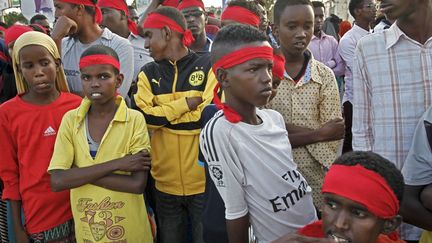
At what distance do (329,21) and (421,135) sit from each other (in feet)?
27.0

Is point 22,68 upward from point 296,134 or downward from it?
upward

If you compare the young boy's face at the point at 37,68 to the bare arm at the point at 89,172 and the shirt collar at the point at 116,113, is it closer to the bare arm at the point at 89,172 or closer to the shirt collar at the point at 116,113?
the shirt collar at the point at 116,113

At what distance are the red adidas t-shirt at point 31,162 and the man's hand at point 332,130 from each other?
65.2 inches

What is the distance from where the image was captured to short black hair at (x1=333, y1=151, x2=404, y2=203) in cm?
174

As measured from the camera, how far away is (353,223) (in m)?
1.70

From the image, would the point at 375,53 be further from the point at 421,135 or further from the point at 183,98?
the point at 183,98

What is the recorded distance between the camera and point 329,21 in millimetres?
9758

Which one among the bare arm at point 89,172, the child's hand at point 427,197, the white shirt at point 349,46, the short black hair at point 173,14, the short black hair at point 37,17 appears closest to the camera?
the child's hand at point 427,197

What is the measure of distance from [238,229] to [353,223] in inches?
20.9

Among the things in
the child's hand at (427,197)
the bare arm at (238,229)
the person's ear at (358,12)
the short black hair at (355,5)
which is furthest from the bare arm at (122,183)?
the short black hair at (355,5)

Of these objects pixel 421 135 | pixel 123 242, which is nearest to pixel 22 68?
pixel 123 242

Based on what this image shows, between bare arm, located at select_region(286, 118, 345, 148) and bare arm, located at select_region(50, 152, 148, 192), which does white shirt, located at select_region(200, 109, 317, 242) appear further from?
bare arm, located at select_region(50, 152, 148, 192)

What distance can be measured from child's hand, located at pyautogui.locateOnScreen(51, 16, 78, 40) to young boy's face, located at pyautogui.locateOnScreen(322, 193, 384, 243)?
2.53 meters

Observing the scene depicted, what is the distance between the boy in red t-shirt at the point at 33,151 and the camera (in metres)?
2.82
